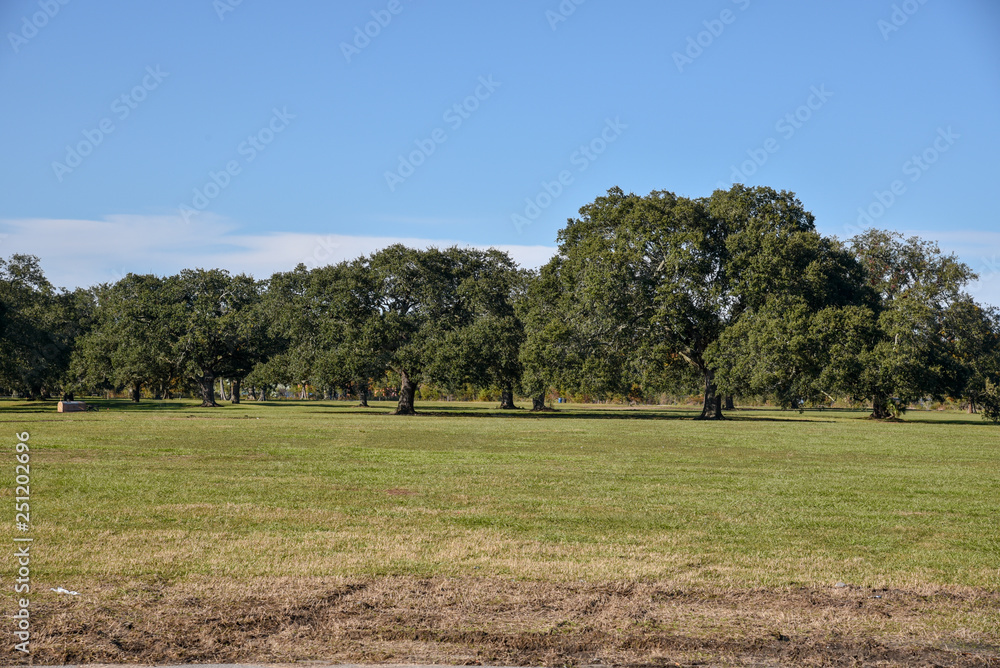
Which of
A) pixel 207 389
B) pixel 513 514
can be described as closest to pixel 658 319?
pixel 513 514

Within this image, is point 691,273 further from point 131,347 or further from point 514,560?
point 131,347

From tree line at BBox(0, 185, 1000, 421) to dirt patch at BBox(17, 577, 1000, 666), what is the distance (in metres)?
40.9

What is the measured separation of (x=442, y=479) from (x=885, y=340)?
39.4 meters

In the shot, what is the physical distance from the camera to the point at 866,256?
68500mm

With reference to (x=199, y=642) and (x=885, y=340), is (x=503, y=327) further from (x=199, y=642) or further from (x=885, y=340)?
(x=199, y=642)

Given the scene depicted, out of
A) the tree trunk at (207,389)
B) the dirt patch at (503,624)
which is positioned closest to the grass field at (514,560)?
the dirt patch at (503,624)

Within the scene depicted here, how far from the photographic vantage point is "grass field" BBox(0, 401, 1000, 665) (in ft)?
23.2

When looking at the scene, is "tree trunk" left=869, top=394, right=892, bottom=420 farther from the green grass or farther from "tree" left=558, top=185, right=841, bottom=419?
the green grass

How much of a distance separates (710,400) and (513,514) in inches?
1745

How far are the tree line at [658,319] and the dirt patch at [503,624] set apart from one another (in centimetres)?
4094

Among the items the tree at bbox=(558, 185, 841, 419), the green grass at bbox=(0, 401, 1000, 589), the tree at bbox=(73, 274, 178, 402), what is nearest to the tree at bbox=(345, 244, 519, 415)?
the tree at bbox=(558, 185, 841, 419)

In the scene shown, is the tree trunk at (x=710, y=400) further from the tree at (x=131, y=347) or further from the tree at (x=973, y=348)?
the tree at (x=131, y=347)

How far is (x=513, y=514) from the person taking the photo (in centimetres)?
1324

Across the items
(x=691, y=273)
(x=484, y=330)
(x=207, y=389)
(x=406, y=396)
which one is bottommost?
(x=406, y=396)
